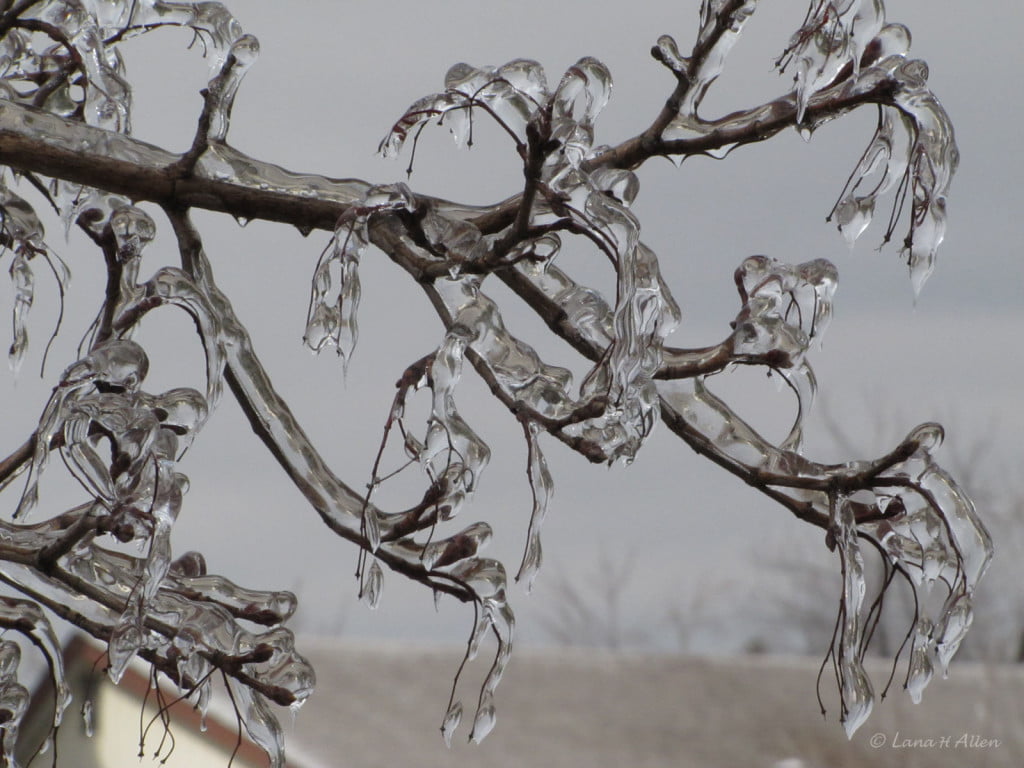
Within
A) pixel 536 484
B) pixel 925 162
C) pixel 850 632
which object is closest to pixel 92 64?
pixel 536 484

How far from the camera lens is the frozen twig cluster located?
89.0 inches

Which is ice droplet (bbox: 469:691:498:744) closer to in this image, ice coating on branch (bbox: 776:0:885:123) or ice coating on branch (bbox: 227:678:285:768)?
ice coating on branch (bbox: 227:678:285:768)

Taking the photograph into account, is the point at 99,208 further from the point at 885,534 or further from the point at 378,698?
the point at 378,698

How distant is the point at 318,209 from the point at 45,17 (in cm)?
116

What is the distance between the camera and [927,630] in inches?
99.0

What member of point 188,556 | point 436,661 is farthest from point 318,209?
point 436,661

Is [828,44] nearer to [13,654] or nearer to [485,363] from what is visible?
[485,363]

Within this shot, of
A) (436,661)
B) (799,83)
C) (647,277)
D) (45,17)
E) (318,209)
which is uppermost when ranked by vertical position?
(436,661)

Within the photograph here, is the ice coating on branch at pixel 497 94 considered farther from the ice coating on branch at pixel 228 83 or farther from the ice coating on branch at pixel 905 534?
the ice coating on branch at pixel 905 534

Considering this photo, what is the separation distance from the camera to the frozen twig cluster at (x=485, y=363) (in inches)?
89.0

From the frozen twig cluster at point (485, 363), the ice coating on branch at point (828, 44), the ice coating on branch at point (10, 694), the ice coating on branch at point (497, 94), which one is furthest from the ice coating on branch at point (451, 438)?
the ice coating on branch at point (10, 694)

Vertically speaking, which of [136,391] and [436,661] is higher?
[436,661]

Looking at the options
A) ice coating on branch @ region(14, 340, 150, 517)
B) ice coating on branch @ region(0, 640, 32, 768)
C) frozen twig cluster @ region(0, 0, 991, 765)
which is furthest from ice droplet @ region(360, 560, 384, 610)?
ice coating on branch @ region(0, 640, 32, 768)

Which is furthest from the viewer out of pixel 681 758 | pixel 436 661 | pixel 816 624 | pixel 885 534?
pixel 816 624
